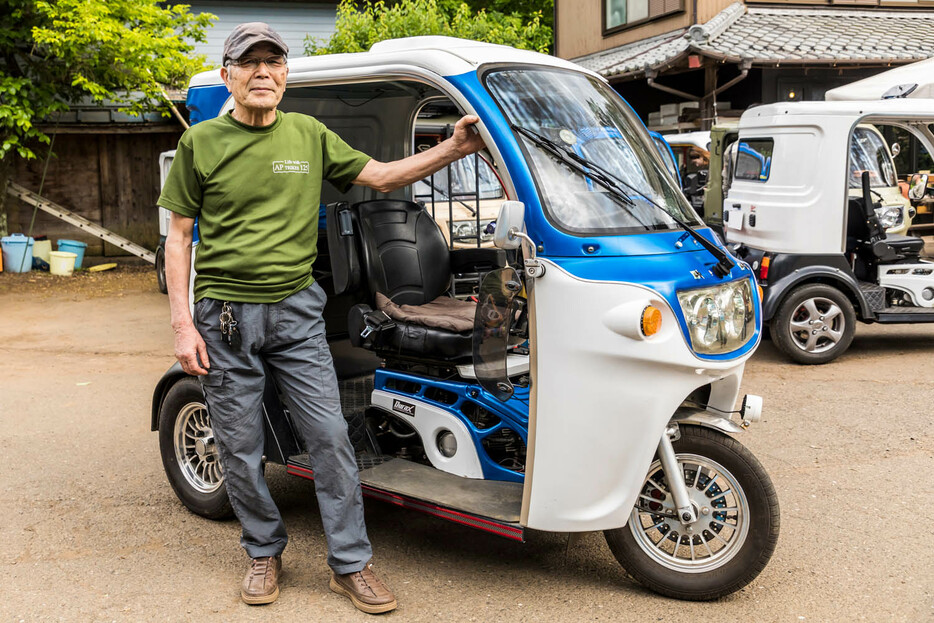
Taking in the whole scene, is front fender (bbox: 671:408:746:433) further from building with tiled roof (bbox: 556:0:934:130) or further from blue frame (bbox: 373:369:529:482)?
building with tiled roof (bbox: 556:0:934:130)

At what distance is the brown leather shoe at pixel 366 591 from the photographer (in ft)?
12.5

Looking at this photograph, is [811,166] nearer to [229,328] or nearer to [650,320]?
[650,320]

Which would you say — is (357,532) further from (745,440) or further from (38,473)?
(745,440)

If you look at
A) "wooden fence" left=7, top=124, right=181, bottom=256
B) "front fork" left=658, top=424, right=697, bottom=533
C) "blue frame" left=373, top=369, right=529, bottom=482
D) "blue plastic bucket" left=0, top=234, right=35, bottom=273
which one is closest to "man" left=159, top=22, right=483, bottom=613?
"blue frame" left=373, top=369, right=529, bottom=482

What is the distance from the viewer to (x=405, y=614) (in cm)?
382

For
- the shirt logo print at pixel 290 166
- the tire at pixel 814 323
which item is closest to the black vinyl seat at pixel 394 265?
the shirt logo print at pixel 290 166

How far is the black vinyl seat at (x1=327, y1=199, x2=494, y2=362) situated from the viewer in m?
4.49

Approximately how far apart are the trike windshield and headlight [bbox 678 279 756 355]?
13.2 inches

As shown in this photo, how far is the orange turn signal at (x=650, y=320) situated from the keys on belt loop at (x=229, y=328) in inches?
61.2

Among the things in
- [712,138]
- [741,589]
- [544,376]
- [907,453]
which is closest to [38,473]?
[544,376]

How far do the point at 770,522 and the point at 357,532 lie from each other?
159 centimetres

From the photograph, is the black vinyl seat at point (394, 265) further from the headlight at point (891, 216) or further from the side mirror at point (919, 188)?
the headlight at point (891, 216)

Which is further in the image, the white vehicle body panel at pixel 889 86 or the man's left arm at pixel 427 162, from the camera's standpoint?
the white vehicle body panel at pixel 889 86

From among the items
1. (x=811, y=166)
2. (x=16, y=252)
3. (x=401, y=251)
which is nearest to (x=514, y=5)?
(x=16, y=252)
